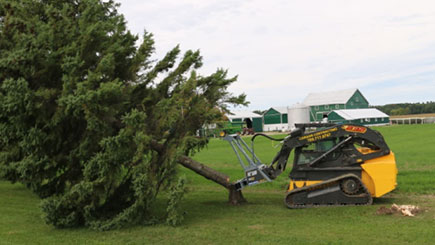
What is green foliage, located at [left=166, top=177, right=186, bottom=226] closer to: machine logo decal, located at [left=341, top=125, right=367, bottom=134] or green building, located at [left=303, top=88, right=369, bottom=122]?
machine logo decal, located at [left=341, top=125, right=367, bottom=134]

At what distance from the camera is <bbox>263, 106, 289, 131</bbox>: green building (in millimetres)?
81375

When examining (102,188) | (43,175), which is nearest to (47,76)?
(43,175)

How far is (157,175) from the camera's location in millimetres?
10016

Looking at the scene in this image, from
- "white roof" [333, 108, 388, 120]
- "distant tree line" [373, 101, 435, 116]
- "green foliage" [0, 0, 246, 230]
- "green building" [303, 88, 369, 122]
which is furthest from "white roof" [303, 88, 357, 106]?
"green foliage" [0, 0, 246, 230]

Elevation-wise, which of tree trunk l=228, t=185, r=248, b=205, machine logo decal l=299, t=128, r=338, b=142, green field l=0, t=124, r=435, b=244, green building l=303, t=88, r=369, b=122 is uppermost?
green building l=303, t=88, r=369, b=122

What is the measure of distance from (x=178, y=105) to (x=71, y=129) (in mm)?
2667

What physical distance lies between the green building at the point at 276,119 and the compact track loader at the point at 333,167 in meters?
68.3

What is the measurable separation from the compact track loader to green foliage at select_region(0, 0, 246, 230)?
7.53 feet

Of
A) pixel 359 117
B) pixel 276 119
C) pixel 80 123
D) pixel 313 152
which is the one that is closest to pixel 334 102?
pixel 359 117

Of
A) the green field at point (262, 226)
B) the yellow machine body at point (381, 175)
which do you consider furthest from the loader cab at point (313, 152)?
the green field at point (262, 226)

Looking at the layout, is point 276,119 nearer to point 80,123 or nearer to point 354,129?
point 354,129

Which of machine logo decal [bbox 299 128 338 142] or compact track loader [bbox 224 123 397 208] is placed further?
machine logo decal [bbox 299 128 338 142]

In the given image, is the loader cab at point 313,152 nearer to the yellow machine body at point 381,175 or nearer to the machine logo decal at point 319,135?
the machine logo decal at point 319,135

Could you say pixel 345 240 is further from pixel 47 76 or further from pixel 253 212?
pixel 47 76
